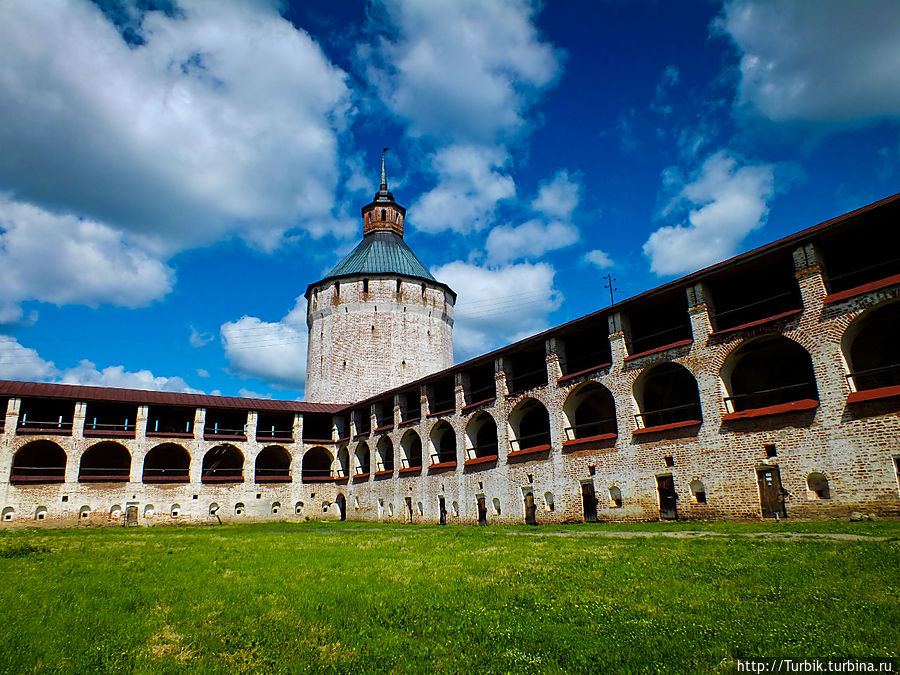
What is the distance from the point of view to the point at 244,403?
4066 centimetres

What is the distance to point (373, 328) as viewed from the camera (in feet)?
160

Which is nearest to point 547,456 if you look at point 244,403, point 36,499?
point 244,403

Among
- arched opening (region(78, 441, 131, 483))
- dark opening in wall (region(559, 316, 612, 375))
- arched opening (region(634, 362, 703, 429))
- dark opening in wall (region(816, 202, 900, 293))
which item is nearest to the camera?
dark opening in wall (region(816, 202, 900, 293))

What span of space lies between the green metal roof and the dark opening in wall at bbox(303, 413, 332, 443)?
13175mm

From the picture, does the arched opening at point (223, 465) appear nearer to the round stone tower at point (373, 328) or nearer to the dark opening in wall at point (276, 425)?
the dark opening in wall at point (276, 425)

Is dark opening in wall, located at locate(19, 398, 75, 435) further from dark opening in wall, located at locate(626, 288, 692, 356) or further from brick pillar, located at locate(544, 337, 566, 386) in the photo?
dark opening in wall, located at locate(626, 288, 692, 356)

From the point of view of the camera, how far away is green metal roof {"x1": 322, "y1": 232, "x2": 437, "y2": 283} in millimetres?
50938

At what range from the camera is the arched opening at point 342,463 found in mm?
→ 43031

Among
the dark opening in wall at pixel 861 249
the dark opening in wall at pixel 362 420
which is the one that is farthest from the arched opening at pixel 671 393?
the dark opening in wall at pixel 362 420

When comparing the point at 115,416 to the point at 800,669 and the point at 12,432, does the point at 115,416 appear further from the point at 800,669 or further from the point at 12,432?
the point at 800,669

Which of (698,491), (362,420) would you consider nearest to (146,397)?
(362,420)

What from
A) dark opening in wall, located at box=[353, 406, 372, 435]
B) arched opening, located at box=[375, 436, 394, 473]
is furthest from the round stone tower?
arched opening, located at box=[375, 436, 394, 473]

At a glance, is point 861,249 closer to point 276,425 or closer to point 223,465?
point 276,425

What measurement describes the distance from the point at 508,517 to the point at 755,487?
1207cm
